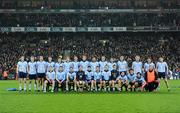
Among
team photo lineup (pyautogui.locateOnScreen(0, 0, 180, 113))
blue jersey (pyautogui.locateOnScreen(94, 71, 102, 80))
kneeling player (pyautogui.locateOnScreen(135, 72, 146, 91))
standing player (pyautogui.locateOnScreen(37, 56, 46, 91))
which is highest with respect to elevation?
team photo lineup (pyautogui.locateOnScreen(0, 0, 180, 113))

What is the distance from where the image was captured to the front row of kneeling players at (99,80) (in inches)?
867

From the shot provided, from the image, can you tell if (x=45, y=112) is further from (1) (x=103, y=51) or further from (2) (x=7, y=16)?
(2) (x=7, y=16)

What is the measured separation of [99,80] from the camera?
22438 mm

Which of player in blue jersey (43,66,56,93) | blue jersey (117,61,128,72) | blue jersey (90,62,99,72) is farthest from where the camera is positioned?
blue jersey (117,61,128,72)

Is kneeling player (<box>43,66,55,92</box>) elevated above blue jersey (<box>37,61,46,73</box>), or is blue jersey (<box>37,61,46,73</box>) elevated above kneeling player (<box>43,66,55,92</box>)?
blue jersey (<box>37,61,46,73</box>)

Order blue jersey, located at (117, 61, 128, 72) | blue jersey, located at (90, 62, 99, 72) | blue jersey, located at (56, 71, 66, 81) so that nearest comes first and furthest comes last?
blue jersey, located at (56, 71, 66, 81), blue jersey, located at (90, 62, 99, 72), blue jersey, located at (117, 61, 128, 72)

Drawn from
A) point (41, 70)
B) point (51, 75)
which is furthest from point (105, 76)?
point (41, 70)

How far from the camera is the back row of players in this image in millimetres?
22156

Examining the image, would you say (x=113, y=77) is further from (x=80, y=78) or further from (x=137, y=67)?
(x=80, y=78)

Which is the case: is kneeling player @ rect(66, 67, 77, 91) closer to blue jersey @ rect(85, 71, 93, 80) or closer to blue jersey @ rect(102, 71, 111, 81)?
blue jersey @ rect(85, 71, 93, 80)

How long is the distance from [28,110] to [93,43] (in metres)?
39.9

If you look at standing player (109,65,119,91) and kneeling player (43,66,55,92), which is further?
standing player (109,65,119,91)

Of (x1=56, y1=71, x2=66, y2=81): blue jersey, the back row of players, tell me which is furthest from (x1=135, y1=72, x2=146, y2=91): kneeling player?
(x1=56, y1=71, x2=66, y2=81): blue jersey

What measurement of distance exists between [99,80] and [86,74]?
716mm
